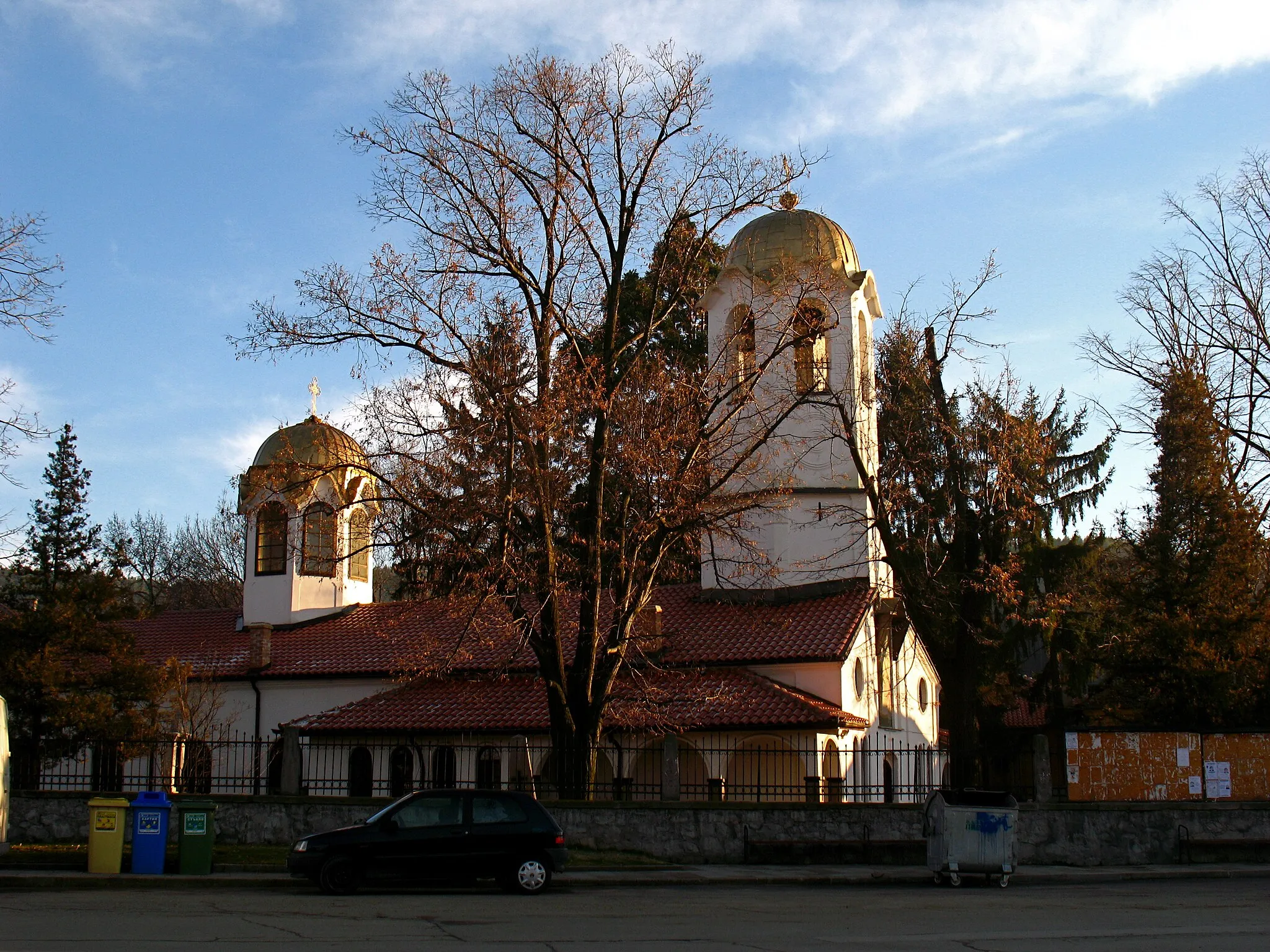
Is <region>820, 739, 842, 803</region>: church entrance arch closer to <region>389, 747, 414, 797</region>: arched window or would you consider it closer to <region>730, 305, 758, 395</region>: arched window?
<region>730, 305, 758, 395</region>: arched window

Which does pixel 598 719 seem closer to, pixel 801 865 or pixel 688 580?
pixel 801 865

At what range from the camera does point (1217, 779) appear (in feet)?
68.9

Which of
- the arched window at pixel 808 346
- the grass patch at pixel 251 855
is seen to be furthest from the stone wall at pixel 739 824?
the arched window at pixel 808 346

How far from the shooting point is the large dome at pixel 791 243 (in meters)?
29.7

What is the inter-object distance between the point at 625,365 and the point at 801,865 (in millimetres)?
10070

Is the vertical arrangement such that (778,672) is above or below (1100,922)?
above

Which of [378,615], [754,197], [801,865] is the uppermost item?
[754,197]

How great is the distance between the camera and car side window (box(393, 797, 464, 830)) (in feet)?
50.1

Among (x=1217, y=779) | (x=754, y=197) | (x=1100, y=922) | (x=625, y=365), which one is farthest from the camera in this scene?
(x=625, y=365)

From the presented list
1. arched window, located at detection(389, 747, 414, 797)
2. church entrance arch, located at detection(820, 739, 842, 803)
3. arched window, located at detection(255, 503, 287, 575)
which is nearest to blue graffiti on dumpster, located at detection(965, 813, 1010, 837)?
church entrance arch, located at detection(820, 739, 842, 803)

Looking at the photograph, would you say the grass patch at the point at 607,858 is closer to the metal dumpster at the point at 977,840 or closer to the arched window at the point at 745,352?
the metal dumpster at the point at 977,840

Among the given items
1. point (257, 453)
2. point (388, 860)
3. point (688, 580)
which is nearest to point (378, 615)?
point (257, 453)

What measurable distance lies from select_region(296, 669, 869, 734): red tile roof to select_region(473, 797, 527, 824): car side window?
6.59 m

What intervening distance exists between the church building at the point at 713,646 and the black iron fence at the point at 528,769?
0.33 feet
